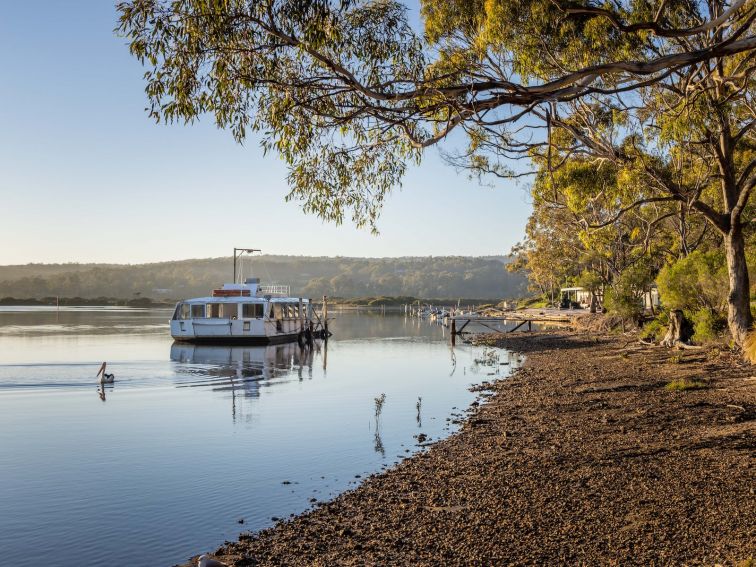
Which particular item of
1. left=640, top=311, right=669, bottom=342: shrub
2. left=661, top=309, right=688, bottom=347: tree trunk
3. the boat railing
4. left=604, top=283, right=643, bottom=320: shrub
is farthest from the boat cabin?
left=661, top=309, right=688, bottom=347: tree trunk

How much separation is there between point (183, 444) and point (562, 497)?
847 centimetres

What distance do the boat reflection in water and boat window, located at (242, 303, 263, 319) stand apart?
194cm

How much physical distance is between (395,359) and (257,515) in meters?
24.7

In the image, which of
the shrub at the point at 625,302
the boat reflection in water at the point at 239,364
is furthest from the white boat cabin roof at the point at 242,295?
the shrub at the point at 625,302

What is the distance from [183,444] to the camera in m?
13.8

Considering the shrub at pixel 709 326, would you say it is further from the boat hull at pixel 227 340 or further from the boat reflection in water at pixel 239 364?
the boat hull at pixel 227 340

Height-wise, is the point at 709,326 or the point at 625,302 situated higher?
the point at 625,302

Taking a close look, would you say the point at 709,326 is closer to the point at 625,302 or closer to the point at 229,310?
the point at 625,302

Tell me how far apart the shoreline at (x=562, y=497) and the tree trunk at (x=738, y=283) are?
346 centimetres

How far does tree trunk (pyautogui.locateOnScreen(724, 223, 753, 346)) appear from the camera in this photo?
16906 millimetres

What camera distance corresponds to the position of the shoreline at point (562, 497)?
20.3ft

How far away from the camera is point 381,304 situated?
155 m

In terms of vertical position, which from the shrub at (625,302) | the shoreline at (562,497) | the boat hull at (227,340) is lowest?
the boat hull at (227,340)

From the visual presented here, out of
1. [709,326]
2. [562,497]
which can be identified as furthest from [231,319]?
[562,497]
